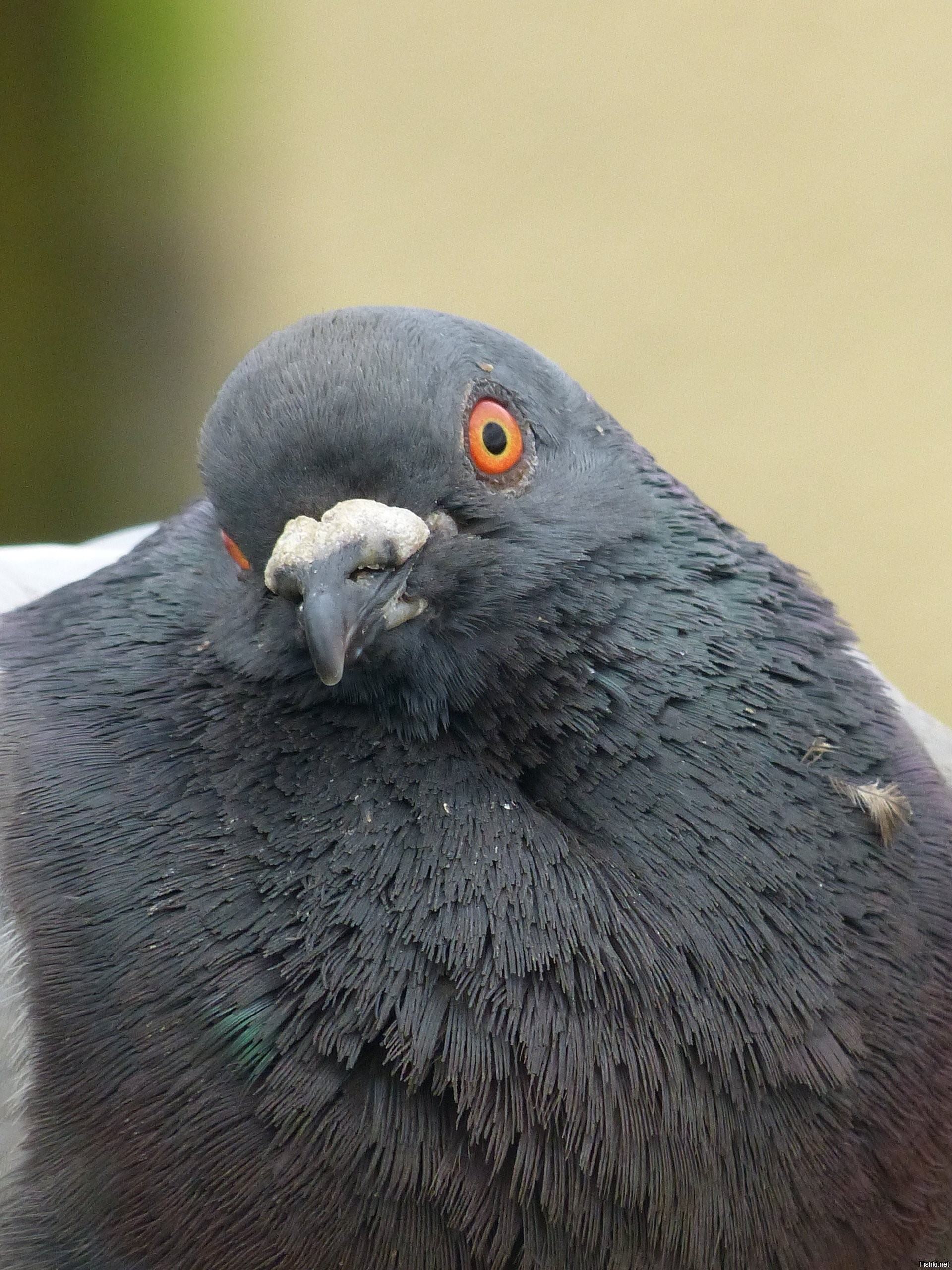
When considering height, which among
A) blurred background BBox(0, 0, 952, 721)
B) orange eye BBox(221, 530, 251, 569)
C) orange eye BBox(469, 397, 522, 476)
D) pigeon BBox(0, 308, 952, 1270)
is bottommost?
pigeon BBox(0, 308, 952, 1270)

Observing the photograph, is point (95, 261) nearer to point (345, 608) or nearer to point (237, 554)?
point (237, 554)

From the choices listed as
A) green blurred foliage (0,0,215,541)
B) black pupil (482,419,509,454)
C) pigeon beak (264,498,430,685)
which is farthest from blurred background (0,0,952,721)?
pigeon beak (264,498,430,685)

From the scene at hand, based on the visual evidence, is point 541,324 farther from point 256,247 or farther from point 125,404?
point 125,404

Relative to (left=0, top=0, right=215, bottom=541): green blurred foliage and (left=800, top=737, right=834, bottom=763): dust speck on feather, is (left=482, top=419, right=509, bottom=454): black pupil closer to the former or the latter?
(left=800, top=737, right=834, bottom=763): dust speck on feather

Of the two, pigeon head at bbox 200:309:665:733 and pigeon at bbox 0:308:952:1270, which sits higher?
pigeon head at bbox 200:309:665:733

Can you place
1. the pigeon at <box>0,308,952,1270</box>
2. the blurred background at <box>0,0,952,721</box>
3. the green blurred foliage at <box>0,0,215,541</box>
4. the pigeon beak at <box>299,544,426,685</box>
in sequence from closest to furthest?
1. the pigeon beak at <box>299,544,426,685</box>
2. the pigeon at <box>0,308,952,1270</box>
3. the blurred background at <box>0,0,952,721</box>
4. the green blurred foliage at <box>0,0,215,541</box>

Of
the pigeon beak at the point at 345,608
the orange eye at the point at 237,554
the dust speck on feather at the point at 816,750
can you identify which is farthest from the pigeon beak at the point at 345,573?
the dust speck on feather at the point at 816,750

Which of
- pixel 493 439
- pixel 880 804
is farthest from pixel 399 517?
pixel 880 804

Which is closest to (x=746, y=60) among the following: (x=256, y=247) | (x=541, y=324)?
(x=541, y=324)
